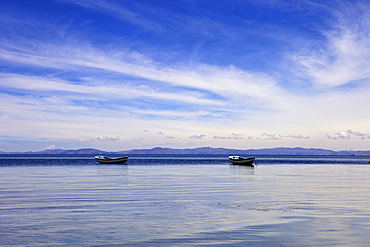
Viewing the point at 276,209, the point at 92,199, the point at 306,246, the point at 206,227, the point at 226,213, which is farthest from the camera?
the point at 92,199

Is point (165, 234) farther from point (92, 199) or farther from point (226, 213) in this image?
point (92, 199)

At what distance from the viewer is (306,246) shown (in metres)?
14.4

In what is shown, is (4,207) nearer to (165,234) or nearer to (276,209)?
(165,234)

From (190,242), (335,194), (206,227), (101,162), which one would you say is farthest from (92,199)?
(101,162)

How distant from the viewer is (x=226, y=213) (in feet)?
71.2

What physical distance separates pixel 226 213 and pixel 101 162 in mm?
101554

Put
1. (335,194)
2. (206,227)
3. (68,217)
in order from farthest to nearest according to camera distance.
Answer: (335,194) → (68,217) → (206,227)

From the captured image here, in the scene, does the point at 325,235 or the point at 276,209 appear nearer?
the point at 325,235

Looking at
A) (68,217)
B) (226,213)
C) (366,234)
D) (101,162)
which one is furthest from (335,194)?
(101,162)

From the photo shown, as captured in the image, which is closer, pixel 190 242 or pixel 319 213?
pixel 190 242

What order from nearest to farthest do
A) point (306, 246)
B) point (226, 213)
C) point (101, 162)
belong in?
point (306, 246) < point (226, 213) < point (101, 162)

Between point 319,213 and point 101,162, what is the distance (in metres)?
103

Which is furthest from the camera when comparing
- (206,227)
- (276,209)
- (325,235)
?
(276,209)

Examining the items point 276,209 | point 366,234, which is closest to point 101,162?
point 276,209
